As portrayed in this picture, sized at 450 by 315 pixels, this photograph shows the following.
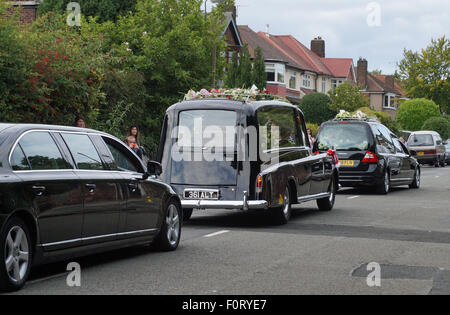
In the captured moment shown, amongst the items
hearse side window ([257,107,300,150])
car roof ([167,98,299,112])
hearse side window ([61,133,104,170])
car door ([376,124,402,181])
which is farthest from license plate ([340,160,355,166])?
hearse side window ([61,133,104,170])

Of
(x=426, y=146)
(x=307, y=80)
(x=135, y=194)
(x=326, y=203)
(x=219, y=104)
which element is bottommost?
(x=426, y=146)

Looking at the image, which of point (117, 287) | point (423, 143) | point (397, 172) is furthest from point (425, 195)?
point (423, 143)

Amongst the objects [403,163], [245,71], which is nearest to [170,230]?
[403,163]

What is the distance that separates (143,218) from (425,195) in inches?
542

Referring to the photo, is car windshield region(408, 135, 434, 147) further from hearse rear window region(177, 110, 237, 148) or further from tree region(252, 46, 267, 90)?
hearse rear window region(177, 110, 237, 148)

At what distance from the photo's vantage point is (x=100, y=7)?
127 feet

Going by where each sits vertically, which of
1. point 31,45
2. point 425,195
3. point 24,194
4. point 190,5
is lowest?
A: point 425,195

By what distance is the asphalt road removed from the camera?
7930 millimetres

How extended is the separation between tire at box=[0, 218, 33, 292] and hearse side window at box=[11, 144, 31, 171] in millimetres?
515

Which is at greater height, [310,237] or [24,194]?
[24,194]

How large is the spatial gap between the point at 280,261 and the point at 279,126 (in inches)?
212

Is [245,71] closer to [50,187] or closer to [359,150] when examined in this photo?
[359,150]

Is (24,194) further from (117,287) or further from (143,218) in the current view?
(143,218)

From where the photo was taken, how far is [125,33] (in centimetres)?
3256
